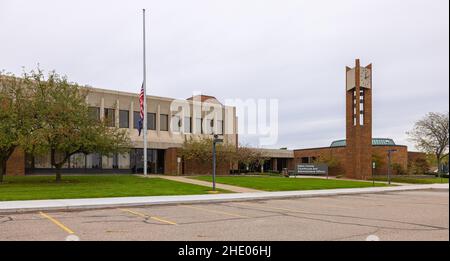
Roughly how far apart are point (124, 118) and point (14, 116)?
836 inches

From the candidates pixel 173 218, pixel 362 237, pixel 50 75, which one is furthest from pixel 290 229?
pixel 50 75

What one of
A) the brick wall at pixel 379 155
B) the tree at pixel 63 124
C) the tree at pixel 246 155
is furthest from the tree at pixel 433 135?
the tree at pixel 63 124

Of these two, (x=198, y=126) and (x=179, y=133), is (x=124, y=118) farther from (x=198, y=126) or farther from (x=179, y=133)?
(x=198, y=126)

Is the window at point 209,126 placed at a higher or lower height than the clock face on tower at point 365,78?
lower

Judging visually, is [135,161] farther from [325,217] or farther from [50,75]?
[325,217]

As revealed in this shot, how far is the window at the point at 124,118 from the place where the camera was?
154ft

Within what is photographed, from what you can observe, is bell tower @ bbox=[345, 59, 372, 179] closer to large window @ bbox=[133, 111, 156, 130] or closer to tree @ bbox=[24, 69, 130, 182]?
large window @ bbox=[133, 111, 156, 130]

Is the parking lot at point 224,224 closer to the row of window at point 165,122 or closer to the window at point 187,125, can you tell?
the row of window at point 165,122

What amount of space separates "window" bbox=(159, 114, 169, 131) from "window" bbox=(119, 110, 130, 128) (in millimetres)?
3762

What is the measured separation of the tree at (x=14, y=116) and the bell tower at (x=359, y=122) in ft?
102

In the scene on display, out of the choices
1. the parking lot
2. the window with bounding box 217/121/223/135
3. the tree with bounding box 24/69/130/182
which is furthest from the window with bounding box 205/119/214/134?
the parking lot

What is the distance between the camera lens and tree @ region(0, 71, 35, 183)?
25.6 m

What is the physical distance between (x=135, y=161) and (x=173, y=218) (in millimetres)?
35278
